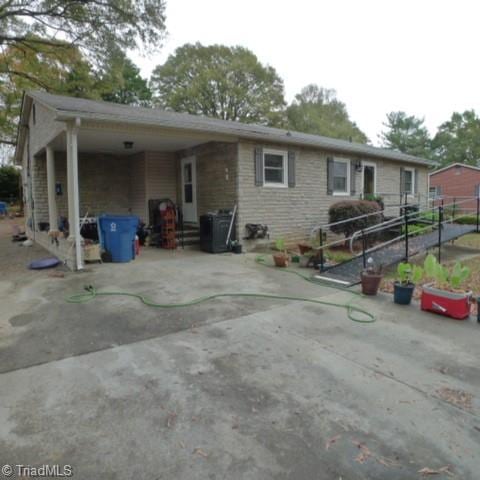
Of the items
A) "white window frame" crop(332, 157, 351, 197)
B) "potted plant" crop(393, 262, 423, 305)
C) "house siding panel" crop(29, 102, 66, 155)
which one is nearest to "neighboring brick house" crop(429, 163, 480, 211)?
"white window frame" crop(332, 157, 351, 197)

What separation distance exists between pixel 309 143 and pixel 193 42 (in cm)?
2313

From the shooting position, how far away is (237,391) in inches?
101

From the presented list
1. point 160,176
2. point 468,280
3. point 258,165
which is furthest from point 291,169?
point 468,280

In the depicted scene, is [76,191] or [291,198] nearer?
[76,191]

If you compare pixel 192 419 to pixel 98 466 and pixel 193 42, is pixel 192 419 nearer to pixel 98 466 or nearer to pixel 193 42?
pixel 98 466

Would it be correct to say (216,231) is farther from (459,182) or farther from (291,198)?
(459,182)

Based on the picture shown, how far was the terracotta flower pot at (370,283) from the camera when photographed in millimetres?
5191

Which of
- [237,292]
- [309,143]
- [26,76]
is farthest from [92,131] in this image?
[26,76]

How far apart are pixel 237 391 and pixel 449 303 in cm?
310

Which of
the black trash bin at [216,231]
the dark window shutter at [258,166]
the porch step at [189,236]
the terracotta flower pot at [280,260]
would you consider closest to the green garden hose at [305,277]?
the terracotta flower pot at [280,260]

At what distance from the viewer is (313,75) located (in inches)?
1425

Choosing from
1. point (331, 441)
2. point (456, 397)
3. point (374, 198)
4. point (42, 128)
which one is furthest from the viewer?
point (374, 198)

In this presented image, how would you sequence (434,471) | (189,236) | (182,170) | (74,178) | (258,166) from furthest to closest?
(182,170) < (189,236) < (258,166) < (74,178) < (434,471)

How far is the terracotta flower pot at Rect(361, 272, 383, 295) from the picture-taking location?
17.0 ft
